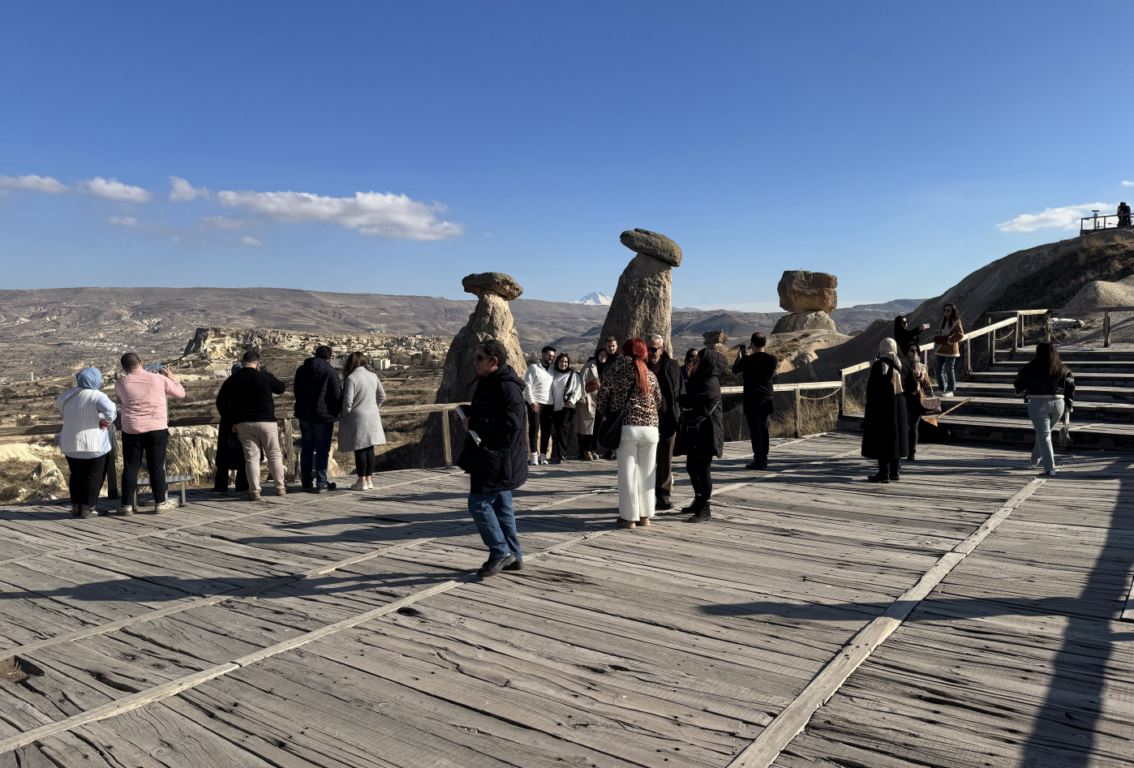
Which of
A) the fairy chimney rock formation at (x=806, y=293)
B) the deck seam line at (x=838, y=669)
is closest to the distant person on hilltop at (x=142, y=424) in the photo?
the deck seam line at (x=838, y=669)

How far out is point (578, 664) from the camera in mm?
3822

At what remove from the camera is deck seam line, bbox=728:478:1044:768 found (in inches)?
117

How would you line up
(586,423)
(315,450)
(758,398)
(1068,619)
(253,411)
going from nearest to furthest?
(1068,619) < (253,411) < (315,450) < (758,398) < (586,423)

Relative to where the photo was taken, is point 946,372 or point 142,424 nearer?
point 142,424

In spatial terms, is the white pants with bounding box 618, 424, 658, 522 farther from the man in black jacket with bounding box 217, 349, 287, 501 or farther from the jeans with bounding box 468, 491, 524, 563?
the man in black jacket with bounding box 217, 349, 287, 501

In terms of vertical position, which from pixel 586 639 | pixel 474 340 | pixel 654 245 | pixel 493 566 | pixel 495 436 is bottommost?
pixel 586 639

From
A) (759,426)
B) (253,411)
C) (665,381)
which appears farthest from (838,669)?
(253,411)

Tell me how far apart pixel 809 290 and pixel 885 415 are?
3244cm

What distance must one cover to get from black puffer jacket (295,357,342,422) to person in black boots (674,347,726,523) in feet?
13.3

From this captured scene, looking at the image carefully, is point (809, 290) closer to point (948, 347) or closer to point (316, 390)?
point (948, 347)

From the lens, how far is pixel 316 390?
852 centimetres

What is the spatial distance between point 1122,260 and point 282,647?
35360 mm

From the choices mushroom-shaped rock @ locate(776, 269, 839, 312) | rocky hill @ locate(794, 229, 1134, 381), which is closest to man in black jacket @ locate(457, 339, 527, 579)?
rocky hill @ locate(794, 229, 1134, 381)

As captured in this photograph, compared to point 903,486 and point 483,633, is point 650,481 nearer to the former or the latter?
point 483,633
